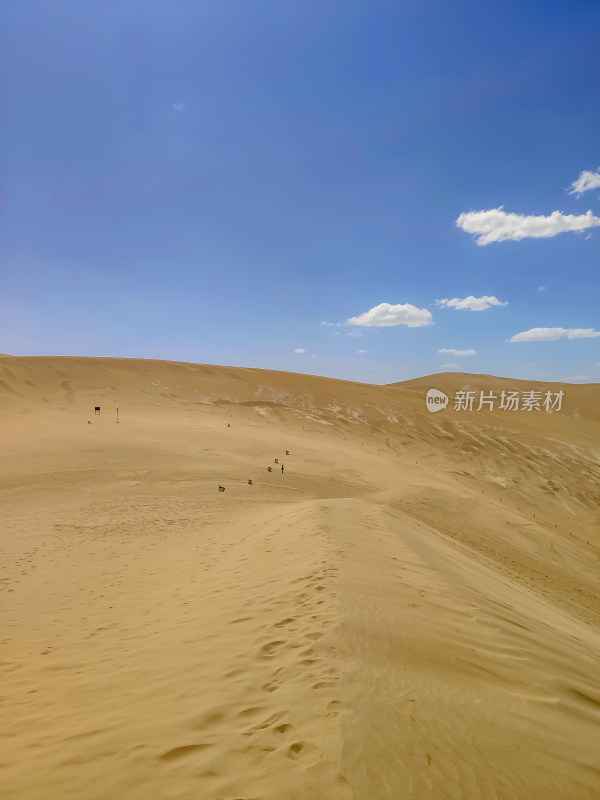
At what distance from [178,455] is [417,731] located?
606 inches

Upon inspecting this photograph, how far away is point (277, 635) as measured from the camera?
439 centimetres

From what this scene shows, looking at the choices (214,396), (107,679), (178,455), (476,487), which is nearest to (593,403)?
(476,487)

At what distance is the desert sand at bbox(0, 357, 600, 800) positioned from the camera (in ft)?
8.48

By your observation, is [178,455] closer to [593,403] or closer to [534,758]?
[534,758]

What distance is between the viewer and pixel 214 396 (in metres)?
30.9
